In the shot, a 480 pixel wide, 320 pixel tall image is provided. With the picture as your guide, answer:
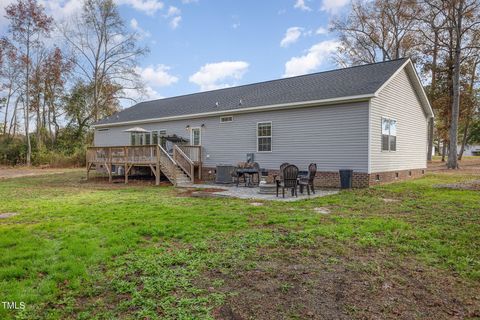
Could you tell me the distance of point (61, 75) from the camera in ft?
103

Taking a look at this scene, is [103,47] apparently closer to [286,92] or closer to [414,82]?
[286,92]

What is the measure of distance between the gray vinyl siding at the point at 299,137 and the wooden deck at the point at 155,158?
1030 millimetres

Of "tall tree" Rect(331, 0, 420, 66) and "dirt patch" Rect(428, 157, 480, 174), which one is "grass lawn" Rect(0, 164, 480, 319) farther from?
"tall tree" Rect(331, 0, 420, 66)

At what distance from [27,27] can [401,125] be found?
99.5 feet

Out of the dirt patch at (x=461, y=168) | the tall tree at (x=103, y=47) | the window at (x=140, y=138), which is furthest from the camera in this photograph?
the tall tree at (x=103, y=47)

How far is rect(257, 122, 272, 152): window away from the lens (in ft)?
45.4

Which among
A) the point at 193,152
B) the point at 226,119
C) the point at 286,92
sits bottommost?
the point at 193,152

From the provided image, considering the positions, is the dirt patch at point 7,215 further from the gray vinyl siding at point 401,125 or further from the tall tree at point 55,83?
the tall tree at point 55,83

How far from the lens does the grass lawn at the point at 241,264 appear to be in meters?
2.84

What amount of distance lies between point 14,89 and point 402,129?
34875 millimetres

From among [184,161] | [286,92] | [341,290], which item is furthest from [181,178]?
[341,290]

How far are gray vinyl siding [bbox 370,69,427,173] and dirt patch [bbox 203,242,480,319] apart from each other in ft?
27.7

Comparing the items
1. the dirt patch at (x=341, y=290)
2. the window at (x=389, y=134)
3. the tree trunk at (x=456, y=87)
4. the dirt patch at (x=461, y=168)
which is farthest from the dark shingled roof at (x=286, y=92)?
the tree trunk at (x=456, y=87)

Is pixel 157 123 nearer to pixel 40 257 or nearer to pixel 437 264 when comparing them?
pixel 40 257
